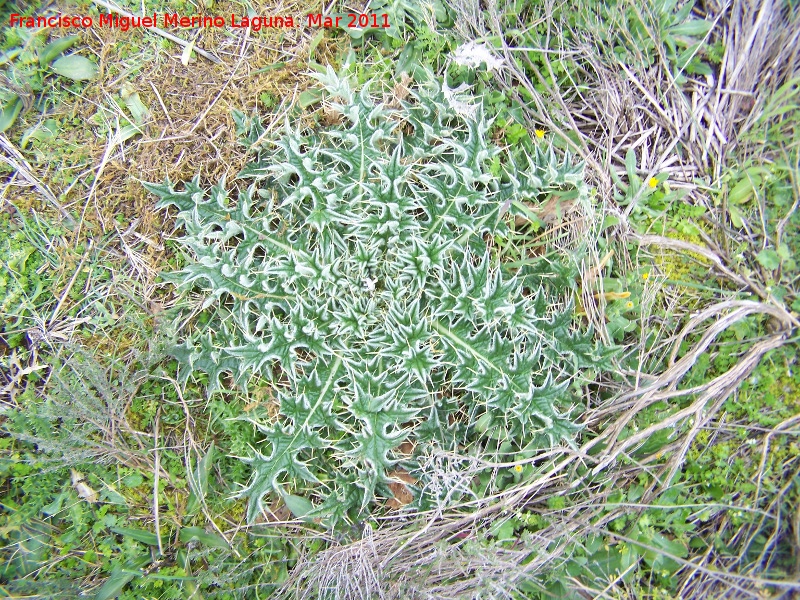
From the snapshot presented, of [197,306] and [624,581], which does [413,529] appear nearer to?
[624,581]

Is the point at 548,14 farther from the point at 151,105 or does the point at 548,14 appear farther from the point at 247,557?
the point at 247,557

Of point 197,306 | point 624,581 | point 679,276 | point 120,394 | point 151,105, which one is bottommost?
point 624,581

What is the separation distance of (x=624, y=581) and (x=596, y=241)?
1.71m

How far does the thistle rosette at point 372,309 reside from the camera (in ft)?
7.93

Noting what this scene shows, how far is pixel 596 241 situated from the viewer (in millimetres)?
2670

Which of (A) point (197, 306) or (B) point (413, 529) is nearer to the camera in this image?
(B) point (413, 529)

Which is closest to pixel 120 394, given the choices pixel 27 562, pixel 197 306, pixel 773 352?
pixel 197 306

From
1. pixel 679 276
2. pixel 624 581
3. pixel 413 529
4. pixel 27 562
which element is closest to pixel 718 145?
pixel 679 276

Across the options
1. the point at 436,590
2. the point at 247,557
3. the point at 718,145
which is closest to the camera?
the point at 436,590

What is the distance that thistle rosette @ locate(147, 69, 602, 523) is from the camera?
2.42 meters

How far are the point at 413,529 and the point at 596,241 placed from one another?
173cm

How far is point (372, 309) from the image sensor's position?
254cm

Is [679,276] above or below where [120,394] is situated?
above

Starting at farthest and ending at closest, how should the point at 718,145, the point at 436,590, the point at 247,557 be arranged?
the point at 718,145 → the point at 247,557 → the point at 436,590
